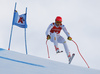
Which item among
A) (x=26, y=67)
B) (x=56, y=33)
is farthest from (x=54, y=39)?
(x=26, y=67)

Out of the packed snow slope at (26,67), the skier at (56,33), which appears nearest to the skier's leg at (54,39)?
the skier at (56,33)

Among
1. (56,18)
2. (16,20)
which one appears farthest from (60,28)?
(16,20)

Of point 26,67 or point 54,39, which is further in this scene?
point 54,39

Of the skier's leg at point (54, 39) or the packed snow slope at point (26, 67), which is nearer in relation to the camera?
the packed snow slope at point (26, 67)

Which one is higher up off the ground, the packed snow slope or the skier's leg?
the skier's leg

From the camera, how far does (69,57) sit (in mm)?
5539

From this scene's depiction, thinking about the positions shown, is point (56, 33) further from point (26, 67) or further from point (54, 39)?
point (26, 67)

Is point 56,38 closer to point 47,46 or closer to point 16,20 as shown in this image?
point 47,46

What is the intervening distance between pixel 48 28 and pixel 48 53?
2.74ft

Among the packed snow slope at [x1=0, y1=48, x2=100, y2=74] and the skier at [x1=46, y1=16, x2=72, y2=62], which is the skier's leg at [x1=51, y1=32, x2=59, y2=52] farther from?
the packed snow slope at [x1=0, y1=48, x2=100, y2=74]

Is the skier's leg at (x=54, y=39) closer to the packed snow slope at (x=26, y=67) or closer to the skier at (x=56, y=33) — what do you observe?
the skier at (x=56, y=33)

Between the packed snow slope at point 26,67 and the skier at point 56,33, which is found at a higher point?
the skier at point 56,33

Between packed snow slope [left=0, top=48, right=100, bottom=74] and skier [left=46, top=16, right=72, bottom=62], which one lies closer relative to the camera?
packed snow slope [left=0, top=48, right=100, bottom=74]

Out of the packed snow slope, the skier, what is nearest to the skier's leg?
the skier
